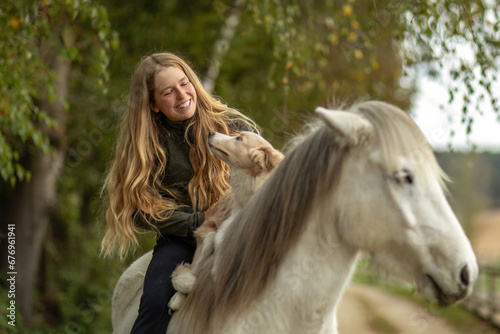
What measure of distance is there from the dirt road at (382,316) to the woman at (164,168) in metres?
6.42

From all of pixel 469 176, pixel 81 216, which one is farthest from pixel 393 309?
pixel 469 176

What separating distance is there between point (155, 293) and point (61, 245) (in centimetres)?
1050

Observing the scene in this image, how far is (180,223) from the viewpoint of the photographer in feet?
9.50

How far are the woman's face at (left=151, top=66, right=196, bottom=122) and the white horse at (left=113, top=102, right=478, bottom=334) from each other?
0.89 m

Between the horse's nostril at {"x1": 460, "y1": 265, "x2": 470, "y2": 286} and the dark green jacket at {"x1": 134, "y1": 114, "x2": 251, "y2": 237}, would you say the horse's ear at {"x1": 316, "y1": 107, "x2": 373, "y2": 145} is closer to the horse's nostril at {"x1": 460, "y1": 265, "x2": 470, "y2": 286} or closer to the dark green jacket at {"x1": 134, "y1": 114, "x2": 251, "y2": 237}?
the horse's nostril at {"x1": 460, "y1": 265, "x2": 470, "y2": 286}

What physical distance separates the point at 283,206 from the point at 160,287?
0.93 metres

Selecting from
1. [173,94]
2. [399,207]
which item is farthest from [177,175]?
[399,207]

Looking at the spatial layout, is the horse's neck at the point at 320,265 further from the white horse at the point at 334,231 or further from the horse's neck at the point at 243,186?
the horse's neck at the point at 243,186

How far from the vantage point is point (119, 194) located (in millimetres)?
3066

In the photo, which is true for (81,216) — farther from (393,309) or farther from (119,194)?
(119,194)

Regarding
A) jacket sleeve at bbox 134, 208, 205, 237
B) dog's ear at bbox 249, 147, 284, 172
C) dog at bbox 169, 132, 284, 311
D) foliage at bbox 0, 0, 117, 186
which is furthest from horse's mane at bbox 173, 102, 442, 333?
Answer: foliage at bbox 0, 0, 117, 186

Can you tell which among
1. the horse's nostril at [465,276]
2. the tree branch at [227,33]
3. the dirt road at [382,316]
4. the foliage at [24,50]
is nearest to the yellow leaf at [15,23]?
the foliage at [24,50]

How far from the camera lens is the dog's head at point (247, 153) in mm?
2668

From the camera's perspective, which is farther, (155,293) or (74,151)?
(74,151)
